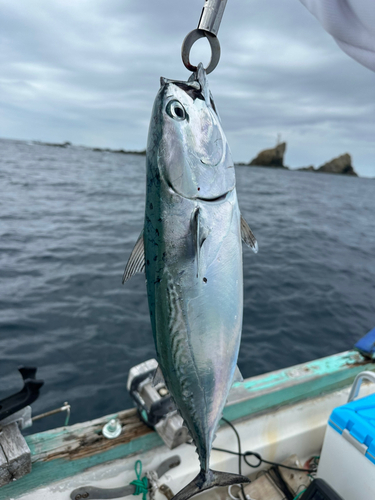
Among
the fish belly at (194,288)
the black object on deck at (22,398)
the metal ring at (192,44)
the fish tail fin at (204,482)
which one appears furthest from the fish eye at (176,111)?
the black object on deck at (22,398)

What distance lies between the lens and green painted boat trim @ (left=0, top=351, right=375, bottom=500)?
2289 millimetres

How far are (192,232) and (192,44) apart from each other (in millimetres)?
761

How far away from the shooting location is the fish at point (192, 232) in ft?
4.28

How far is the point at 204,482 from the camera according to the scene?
163 cm

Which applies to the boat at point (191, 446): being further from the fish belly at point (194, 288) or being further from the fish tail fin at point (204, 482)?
the fish belly at point (194, 288)

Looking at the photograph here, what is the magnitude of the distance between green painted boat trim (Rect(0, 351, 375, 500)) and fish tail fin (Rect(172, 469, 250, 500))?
0.98m

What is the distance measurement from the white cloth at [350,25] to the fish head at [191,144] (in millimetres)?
1270

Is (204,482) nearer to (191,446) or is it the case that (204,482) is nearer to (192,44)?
(191,446)

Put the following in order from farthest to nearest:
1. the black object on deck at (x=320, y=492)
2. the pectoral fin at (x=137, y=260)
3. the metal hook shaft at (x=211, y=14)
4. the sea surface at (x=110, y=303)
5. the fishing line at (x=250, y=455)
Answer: the sea surface at (x=110, y=303), the fishing line at (x=250, y=455), the black object on deck at (x=320, y=492), the pectoral fin at (x=137, y=260), the metal hook shaft at (x=211, y=14)

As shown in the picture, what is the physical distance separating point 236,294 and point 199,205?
1.26 feet

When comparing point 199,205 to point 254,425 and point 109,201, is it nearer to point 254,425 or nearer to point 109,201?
point 254,425

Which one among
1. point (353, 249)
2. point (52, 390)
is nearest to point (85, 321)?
point (52, 390)

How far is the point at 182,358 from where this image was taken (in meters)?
1.39

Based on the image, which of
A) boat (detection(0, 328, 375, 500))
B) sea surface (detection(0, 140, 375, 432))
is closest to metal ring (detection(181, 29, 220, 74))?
boat (detection(0, 328, 375, 500))
